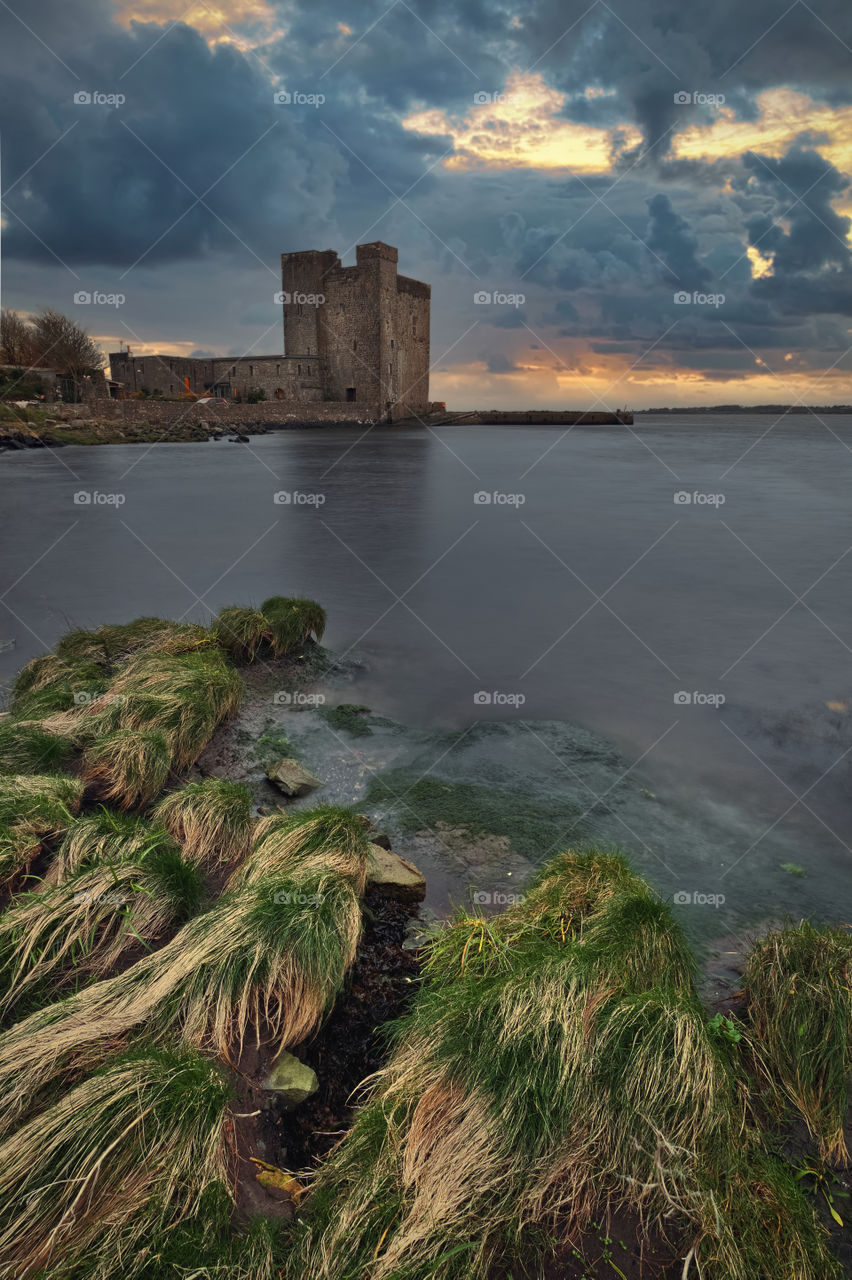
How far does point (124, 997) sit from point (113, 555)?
13.3 m

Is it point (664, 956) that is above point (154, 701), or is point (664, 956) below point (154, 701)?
below

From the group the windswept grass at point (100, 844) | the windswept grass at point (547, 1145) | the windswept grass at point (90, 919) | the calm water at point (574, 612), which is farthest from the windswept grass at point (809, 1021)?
the windswept grass at point (100, 844)

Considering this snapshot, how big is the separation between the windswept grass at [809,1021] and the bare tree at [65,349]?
5722 cm

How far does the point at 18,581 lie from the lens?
1234cm

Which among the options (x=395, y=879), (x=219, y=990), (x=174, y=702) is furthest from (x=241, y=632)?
(x=219, y=990)

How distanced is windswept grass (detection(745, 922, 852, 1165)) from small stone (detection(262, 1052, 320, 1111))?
6.86 feet

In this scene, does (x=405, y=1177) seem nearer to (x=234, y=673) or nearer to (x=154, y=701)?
(x=154, y=701)

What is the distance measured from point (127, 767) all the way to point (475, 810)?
106 inches

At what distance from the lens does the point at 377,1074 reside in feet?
9.71

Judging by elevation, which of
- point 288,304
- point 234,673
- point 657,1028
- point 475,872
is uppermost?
point 288,304

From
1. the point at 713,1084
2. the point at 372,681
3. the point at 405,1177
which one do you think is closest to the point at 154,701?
the point at 372,681

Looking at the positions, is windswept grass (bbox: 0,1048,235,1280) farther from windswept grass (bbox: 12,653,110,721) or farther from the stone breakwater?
the stone breakwater

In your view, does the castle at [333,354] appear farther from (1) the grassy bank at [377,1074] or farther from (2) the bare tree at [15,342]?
(1) the grassy bank at [377,1074]

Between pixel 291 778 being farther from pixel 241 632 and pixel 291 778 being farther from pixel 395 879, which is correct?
pixel 241 632
